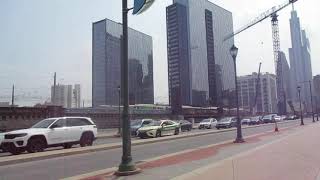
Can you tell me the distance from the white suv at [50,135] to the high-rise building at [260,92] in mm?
103753

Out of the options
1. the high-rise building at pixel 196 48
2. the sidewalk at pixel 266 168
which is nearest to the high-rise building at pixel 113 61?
the high-rise building at pixel 196 48

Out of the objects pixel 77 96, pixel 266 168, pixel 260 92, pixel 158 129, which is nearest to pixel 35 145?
pixel 266 168

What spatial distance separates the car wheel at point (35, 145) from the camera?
22337mm

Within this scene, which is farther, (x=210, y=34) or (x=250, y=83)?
(x=250, y=83)

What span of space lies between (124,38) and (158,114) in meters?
68.5

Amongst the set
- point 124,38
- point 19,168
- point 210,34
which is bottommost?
point 19,168

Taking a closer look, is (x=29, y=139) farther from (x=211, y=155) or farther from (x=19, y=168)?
(x=211, y=155)

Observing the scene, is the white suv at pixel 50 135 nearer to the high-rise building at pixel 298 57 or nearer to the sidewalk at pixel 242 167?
the sidewalk at pixel 242 167

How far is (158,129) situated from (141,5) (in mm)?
25055

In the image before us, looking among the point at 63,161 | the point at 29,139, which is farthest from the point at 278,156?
the point at 29,139

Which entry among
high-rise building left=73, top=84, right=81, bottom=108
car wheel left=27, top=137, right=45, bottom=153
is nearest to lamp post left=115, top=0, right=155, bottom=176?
car wheel left=27, top=137, right=45, bottom=153

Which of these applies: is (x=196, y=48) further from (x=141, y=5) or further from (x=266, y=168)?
Answer: (x=141, y=5)

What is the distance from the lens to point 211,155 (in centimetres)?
1864

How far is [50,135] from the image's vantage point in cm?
2338
